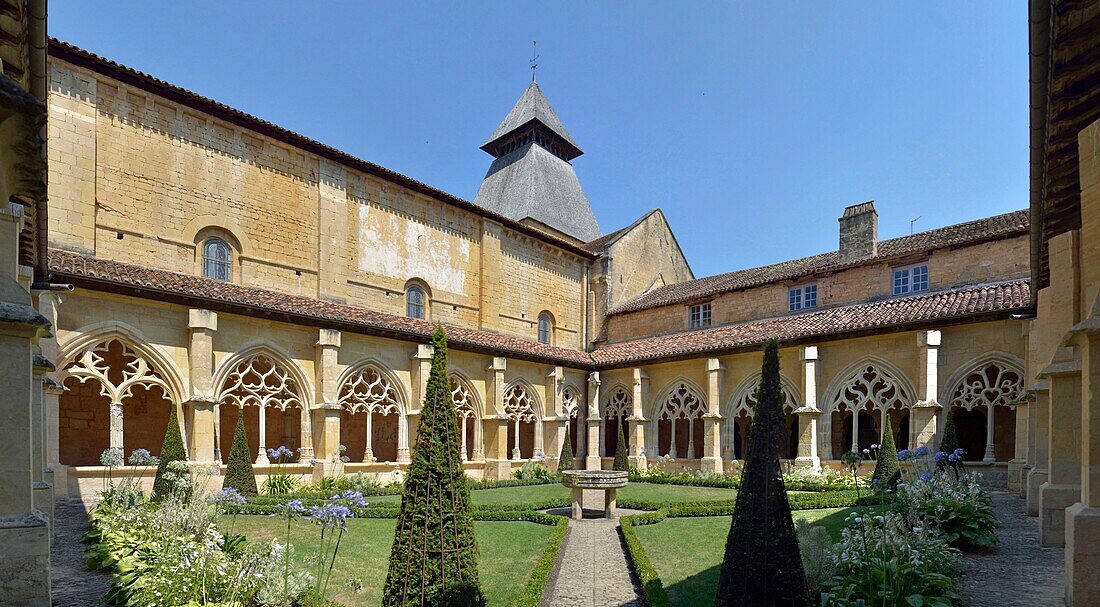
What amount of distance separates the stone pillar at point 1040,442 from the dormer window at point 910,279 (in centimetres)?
909

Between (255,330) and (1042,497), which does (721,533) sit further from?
(255,330)

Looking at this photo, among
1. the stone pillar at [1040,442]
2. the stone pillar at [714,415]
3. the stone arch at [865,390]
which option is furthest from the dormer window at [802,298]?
the stone pillar at [1040,442]

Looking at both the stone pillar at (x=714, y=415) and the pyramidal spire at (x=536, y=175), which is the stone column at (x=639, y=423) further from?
the pyramidal spire at (x=536, y=175)

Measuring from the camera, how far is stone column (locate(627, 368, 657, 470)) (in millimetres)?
18812

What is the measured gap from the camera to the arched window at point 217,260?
47.1ft

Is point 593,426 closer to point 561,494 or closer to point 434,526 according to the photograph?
point 561,494

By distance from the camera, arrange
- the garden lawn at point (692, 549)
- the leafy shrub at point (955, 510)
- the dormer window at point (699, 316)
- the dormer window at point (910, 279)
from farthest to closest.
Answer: the dormer window at point (699, 316)
the dormer window at point (910, 279)
the leafy shrub at point (955, 510)
the garden lawn at point (692, 549)

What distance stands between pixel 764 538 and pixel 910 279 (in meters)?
15.4

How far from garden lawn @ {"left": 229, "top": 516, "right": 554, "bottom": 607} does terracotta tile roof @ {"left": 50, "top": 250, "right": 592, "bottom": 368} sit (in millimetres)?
4844

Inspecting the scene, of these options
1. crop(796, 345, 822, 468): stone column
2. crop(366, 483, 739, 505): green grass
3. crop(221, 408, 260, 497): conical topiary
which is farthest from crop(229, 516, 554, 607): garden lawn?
crop(796, 345, 822, 468): stone column

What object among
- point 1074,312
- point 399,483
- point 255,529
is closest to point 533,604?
point 255,529

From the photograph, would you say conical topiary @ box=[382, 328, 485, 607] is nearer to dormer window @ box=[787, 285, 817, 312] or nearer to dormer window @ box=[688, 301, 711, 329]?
dormer window @ box=[787, 285, 817, 312]

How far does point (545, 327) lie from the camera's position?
74.4ft

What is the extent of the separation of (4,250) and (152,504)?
6359 mm
